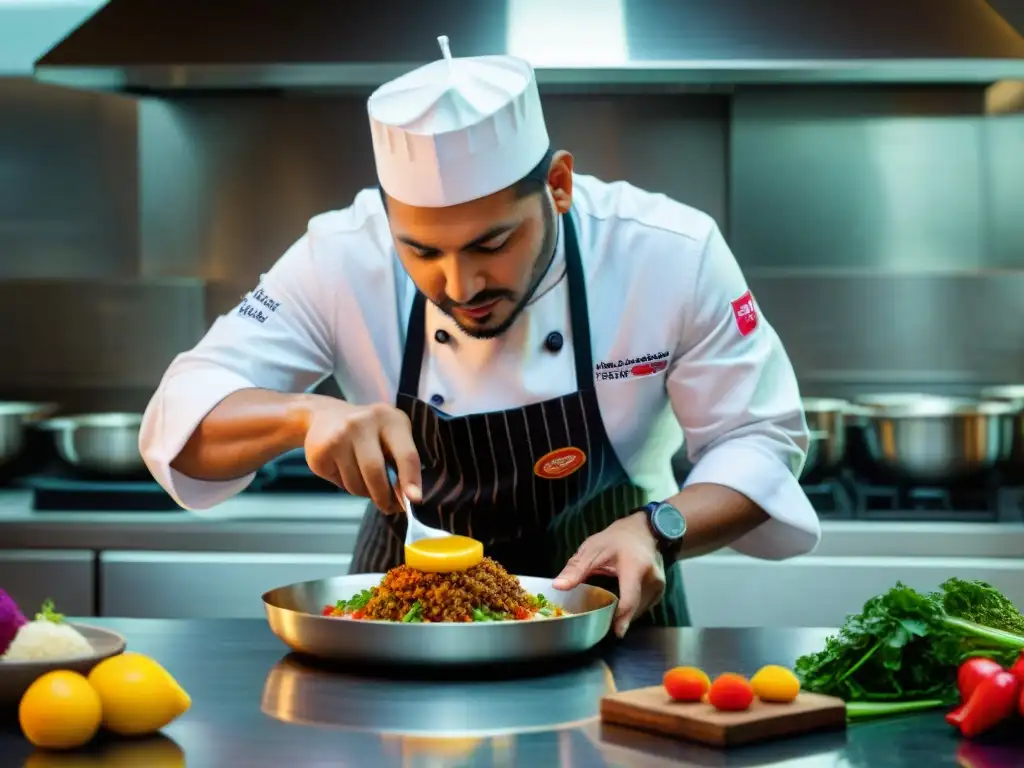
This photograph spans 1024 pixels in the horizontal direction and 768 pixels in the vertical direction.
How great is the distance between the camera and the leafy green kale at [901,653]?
1.41 meters

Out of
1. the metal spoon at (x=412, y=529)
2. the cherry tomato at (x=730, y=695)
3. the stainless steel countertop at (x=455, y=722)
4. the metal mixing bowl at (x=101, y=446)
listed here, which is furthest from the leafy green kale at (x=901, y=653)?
the metal mixing bowl at (x=101, y=446)

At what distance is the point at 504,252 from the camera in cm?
184

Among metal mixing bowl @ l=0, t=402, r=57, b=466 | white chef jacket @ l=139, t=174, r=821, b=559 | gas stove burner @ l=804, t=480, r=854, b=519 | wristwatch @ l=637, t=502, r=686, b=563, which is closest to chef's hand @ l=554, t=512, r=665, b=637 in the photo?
wristwatch @ l=637, t=502, r=686, b=563

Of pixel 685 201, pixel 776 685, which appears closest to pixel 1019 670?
pixel 776 685

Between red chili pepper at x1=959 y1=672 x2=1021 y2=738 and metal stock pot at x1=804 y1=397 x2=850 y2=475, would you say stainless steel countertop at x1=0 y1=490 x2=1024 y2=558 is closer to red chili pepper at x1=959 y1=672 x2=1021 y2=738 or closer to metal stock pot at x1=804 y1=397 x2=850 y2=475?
metal stock pot at x1=804 y1=397 x2=850 y2=475

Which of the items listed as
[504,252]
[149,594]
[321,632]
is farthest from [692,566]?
[321,632]

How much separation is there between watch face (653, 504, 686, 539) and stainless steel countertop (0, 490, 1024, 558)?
1313 mm

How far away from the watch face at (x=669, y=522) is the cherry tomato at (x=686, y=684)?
0.48 m

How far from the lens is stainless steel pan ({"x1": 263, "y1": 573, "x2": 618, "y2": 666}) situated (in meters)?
1.49

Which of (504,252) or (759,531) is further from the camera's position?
(759,531)

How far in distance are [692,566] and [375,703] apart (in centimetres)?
172

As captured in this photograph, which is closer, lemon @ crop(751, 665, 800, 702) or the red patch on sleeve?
lemon @ crop(751, 665, 800, 702)

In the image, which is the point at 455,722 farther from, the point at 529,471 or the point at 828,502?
the point at 828,502

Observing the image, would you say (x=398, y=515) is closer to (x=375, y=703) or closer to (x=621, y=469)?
(x=621, y=469)
